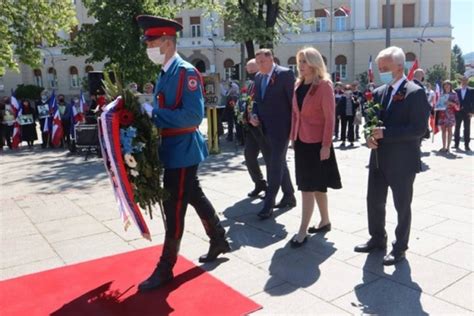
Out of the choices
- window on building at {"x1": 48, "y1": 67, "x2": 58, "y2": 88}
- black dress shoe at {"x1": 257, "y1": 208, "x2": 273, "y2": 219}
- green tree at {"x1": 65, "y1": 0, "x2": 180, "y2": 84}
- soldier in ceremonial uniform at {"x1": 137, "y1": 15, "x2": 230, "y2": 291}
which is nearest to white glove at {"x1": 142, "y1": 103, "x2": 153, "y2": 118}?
soldier in ceremonial uniform at {"x1": 137, "y1": 15, "x2": 230, "y2": 291}

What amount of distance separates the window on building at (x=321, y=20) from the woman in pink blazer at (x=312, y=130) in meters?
43.9

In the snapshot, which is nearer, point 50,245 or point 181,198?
point 181,198

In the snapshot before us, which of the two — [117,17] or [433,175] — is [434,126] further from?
[117,17]

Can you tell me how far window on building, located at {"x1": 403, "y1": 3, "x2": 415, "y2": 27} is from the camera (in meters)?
44.7

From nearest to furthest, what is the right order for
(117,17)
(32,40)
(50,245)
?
(50,245) < (117,17) < (32,40)

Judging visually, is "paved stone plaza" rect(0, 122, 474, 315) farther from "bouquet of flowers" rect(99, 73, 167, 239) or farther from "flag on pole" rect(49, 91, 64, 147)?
"flag on pole" rect(49, 91, 64, 147)

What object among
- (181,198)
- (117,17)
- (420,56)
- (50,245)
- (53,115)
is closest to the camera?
(181,198)

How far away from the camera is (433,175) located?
28.6ft

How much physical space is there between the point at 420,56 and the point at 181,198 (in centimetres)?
4573

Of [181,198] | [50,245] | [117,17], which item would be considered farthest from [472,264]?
[117,17]

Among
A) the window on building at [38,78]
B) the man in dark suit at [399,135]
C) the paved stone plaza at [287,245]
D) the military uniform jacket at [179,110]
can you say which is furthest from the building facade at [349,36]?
the military uniform jacket at [179,110]

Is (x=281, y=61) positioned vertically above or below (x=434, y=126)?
above

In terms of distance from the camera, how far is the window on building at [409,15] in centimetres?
4472

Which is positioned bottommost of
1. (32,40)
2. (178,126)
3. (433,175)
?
(433,175)
